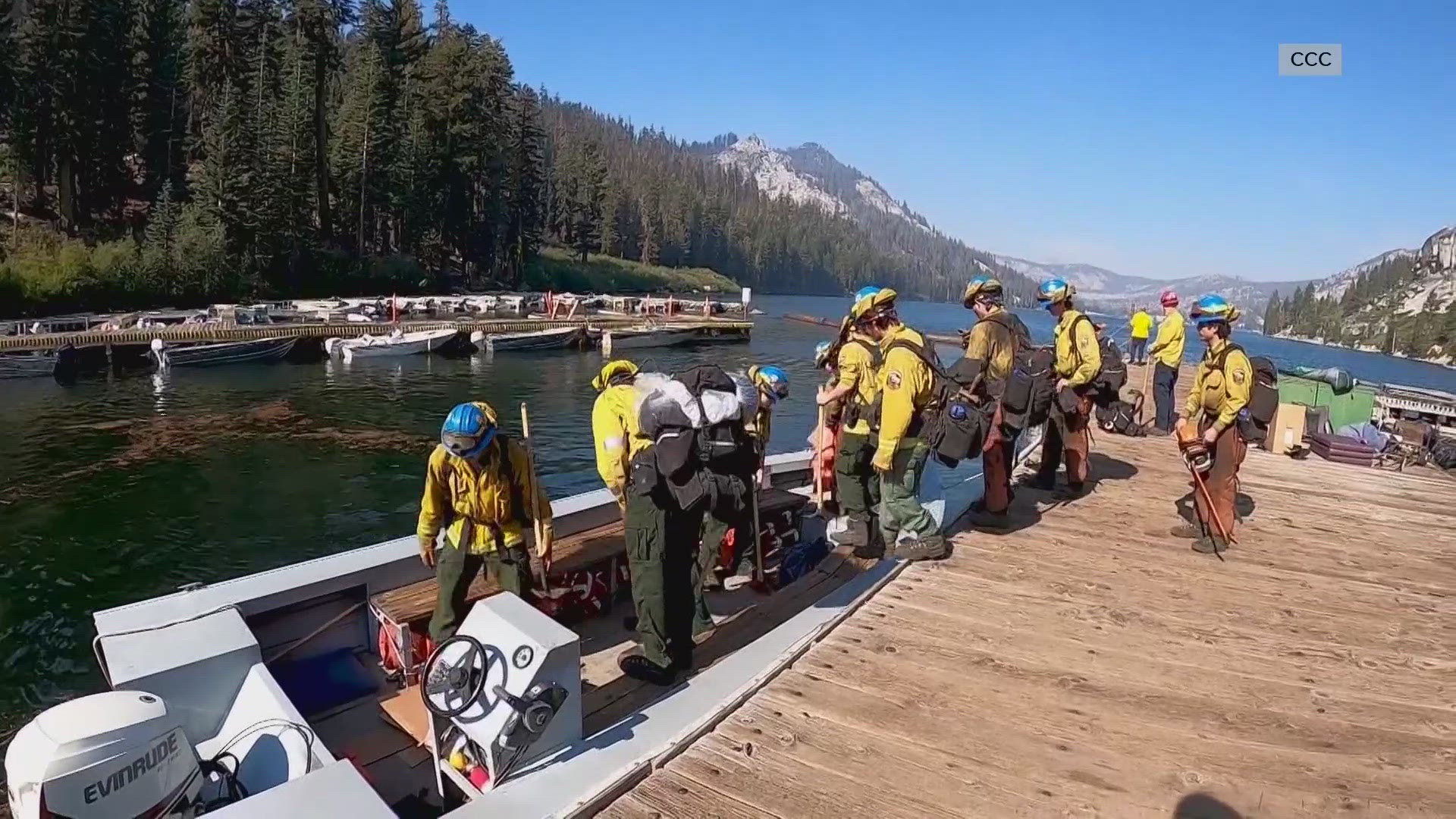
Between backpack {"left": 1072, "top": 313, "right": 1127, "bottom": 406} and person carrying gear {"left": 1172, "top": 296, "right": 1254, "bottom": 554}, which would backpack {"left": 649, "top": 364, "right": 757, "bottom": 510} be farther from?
backpack {"left": 1072, "top": 313, "right": 1127, "bottom": 406}

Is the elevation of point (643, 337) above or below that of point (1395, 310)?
below

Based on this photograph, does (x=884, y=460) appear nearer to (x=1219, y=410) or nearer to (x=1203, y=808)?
(x=1203, y=808)

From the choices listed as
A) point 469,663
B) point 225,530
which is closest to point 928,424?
point 469,663

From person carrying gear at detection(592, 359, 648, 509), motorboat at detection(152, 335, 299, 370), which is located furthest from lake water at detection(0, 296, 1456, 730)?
person carrying gear at detection(592, 359, 648, 509)

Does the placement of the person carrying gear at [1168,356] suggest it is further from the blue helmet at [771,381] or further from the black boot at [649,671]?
the black boot at [649,671]

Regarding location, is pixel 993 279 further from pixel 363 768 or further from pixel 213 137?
pixel 213 137

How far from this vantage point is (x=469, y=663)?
11.1 feet

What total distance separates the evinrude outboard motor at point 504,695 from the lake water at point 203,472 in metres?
4.93

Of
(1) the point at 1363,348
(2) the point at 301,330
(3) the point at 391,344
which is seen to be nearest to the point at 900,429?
(3) the point at 391,344

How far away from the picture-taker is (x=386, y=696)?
4840mm

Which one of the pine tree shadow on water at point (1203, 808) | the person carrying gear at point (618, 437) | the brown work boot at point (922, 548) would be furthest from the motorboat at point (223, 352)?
the pine tree shadow on water at point (1203, 808)

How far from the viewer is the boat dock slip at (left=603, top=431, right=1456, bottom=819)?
3254 millimetres

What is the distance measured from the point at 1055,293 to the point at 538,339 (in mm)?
34915

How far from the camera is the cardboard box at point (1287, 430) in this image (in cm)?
1068
